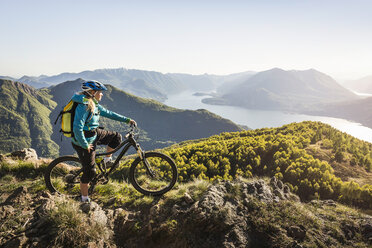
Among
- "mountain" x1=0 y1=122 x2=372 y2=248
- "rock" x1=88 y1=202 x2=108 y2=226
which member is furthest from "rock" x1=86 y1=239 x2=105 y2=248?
"rock" x1=88 y1=202 x2=108 y2=226

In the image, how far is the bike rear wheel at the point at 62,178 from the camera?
211 inches

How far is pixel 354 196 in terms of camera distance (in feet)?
27.1

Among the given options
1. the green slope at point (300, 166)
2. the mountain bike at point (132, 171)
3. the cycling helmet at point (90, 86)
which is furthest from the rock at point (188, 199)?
the cycling helmet at point (90, 86)

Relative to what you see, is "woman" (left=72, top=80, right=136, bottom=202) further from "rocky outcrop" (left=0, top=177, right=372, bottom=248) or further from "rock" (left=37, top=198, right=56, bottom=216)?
"rocky outcrop" (left=0, top=177, right=372, bottom=248)

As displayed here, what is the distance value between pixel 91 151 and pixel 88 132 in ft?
1.57

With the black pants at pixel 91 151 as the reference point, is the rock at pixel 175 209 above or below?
below

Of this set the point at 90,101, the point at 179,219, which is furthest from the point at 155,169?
the point at 90,101

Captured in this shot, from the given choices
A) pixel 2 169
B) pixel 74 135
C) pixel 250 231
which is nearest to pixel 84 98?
pixel 74 135

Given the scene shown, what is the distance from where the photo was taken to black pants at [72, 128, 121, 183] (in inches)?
183

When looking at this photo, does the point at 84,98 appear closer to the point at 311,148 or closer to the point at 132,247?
the point at 132,247

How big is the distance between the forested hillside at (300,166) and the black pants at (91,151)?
470 centimetres

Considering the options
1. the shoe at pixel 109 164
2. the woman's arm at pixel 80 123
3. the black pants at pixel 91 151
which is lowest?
the shoe at pixel 109 164

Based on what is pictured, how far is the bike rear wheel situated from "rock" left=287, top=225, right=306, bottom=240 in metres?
5.43

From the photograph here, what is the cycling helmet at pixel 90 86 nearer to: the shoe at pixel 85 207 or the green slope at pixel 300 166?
the shoe at pixel 85 207
